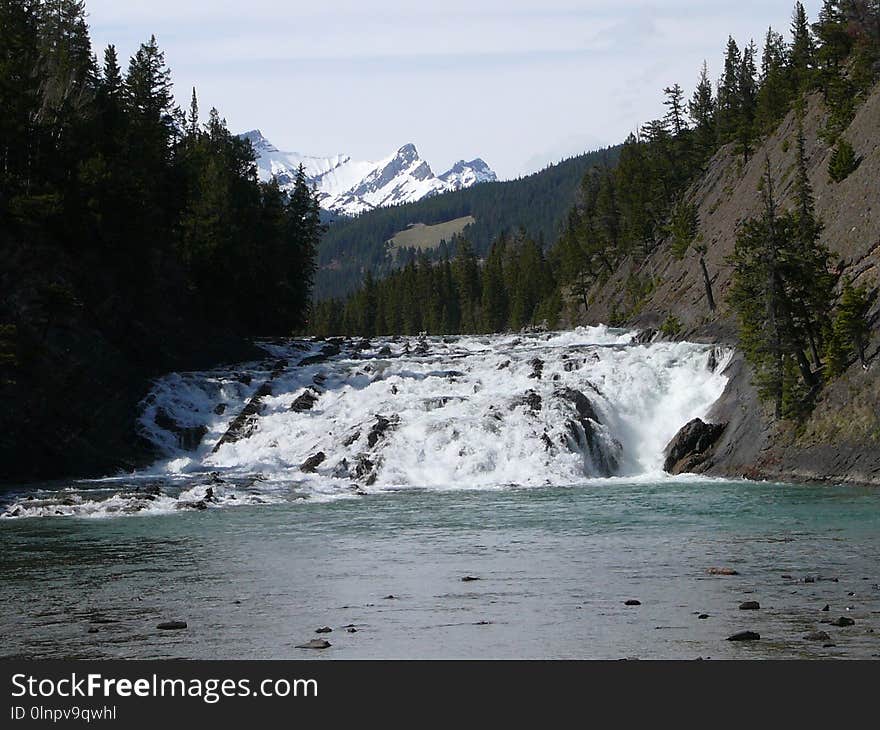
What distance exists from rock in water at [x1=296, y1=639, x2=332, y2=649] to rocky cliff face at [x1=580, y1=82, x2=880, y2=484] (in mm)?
30951

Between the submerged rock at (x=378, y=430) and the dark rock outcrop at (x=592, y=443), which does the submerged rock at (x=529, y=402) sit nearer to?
the dark rock outcrop at (x=592, y=443)

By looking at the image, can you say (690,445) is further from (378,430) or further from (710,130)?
(710,130)

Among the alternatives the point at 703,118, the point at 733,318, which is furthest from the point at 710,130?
the point at 733,318

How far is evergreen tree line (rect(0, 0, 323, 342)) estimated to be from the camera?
66.8m

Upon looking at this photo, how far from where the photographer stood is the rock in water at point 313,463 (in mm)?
53500

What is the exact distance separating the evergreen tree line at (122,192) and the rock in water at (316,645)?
153 ft

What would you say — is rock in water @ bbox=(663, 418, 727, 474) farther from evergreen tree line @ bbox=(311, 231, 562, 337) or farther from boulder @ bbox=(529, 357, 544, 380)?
evergreen tree line @ bbox=(311, 231, 562, 337)

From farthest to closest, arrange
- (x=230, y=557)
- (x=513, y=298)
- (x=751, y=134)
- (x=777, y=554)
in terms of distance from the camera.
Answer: (x=513, y=298)
(x=751, y=134)
(x=230, y=557)
(x=777, y=554)

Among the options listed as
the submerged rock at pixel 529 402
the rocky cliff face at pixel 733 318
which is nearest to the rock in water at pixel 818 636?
the rocky cliff face at pixel 733 318

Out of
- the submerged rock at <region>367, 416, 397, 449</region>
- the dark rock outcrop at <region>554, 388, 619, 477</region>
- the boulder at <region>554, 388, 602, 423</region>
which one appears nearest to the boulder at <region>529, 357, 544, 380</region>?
the boulder at <region>554, 388, 602, 423</region>

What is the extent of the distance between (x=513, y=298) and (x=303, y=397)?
367 feet

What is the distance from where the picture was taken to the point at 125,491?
46094mm
